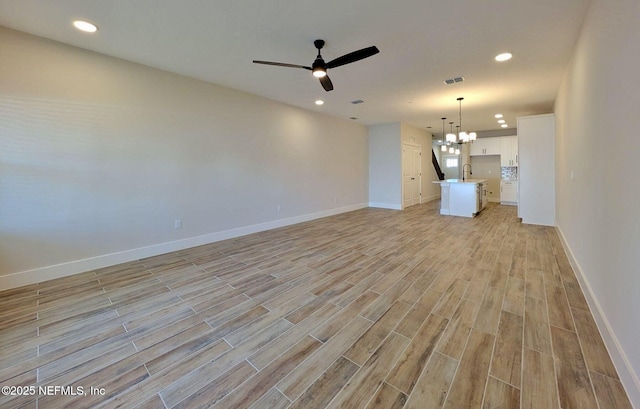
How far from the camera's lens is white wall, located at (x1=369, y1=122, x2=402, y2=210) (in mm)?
8203

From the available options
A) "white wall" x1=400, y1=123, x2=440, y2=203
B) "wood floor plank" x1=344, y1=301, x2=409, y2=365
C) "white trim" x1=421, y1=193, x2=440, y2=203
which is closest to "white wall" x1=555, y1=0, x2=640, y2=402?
"wood floor plank" x1=344, y1=301, x2=409, y2=365

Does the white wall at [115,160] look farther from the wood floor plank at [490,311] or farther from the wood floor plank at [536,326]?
the wood floor plank at [536,326]

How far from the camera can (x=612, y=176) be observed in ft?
5.90

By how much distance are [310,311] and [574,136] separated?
12.7 ft

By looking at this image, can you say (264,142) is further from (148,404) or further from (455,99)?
(148,404)

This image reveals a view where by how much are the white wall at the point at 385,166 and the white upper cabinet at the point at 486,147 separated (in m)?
3.51

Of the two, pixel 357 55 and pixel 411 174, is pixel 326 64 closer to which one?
pixel 357 55

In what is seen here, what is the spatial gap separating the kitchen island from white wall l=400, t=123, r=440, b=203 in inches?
87.9

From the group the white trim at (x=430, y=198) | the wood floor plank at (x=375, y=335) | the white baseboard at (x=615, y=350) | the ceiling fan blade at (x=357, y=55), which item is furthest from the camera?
the white trim at (x=430, y=198)

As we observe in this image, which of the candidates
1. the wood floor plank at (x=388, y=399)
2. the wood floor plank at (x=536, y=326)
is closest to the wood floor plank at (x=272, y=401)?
the wood floor plank at (x=388, y=399)

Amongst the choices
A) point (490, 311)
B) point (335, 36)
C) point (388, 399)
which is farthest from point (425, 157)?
point (388, 399)

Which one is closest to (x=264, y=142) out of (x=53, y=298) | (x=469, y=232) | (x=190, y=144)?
(x=190, y=144)

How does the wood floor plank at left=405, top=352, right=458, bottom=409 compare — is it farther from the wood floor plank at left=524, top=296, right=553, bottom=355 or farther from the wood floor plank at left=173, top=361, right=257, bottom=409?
the wood floor plank at left=173, top=361, right=257, bottom=409

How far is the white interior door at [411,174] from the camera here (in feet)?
27.6
